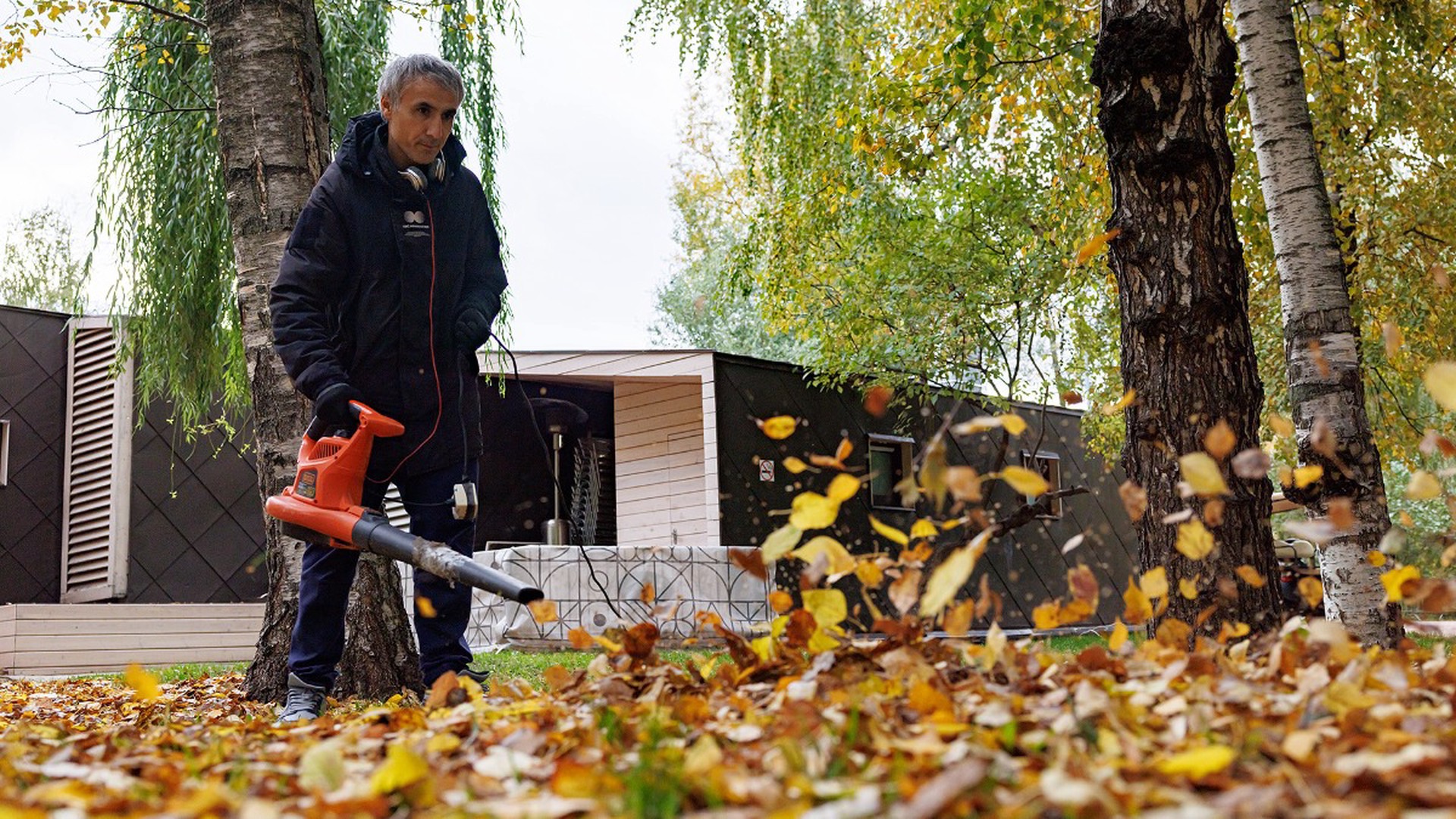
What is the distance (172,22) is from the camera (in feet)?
28.2

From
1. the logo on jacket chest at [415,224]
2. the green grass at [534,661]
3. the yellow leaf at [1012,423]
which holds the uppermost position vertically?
the logo on jacket chest at [415,224]

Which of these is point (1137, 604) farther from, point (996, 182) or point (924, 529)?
point (996, 182)

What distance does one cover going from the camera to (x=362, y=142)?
12.1 ft

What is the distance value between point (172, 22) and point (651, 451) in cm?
755

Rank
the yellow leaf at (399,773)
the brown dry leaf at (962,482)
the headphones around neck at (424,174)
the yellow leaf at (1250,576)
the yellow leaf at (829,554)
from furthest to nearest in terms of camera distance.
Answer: the headphones around neck at (424,174)
the yellow leaf at (1250,576)
the yellow leaf at (829,554)
the brown dry leaf at (962,482)
the yellow leaf at (399,773)

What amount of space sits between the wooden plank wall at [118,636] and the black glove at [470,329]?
6331 mm

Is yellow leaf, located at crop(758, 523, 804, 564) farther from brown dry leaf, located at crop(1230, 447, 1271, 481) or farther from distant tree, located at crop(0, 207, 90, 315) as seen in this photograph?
distant tree, located at crop(0, 207, 90, 315)

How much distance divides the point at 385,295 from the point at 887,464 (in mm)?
12960

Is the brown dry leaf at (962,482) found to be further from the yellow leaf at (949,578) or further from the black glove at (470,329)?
the black glove at (470,329)

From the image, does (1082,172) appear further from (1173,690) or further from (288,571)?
(1173,690)

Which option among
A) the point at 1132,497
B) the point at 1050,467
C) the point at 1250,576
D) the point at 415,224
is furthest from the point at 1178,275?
the point at 1050,467

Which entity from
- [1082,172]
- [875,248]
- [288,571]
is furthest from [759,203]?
[288,571]

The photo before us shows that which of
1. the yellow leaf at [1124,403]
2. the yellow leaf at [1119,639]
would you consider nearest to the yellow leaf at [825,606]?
the yellow leaf at [1119,639]

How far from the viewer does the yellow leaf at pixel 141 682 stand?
2.37m
